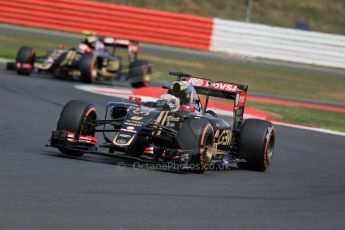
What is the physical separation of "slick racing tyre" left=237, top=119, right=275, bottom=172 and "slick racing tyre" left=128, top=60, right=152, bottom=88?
11.7 metres

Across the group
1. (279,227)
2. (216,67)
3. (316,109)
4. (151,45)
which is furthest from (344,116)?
(279,227)

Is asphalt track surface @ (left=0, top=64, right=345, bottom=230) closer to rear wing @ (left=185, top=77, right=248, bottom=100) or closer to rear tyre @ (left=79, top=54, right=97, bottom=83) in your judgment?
rear wing @ (left=185, top=77, right=248, bottom=100)

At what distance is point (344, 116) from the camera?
2300 centimetres

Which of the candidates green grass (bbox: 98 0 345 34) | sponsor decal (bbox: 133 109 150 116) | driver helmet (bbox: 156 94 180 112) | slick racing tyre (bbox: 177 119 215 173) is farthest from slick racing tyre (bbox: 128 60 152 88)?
green grass (bbox: 98 0 345 34)

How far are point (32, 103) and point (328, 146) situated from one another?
5828 millimetres

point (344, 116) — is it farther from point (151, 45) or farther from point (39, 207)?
point (39, 207)

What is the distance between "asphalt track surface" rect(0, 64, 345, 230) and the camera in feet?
23.7

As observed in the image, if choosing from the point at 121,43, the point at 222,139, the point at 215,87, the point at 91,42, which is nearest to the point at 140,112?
the point at 222,139

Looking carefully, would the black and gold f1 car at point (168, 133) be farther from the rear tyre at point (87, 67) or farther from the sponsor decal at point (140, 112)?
the rear tyre at point (87, 67)

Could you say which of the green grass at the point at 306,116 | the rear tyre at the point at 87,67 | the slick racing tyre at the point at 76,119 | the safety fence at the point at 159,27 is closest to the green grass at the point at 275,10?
the safety fence at the point at 159,27

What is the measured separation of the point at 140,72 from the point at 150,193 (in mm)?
15039

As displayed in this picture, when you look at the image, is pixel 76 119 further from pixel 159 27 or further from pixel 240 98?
pixel 159 27

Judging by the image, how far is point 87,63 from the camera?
73.8ft

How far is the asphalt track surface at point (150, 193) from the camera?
7.23 m
